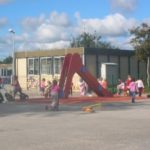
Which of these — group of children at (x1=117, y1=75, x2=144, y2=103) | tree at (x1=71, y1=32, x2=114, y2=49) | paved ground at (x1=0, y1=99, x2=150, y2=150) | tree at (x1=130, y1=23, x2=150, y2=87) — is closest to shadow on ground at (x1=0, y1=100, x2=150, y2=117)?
paved ground at (x1=0, y1=99, x2=150, y2=150)

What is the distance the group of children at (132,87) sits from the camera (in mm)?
31555

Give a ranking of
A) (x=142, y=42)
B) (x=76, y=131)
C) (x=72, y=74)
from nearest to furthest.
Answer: (x=76, y=131), (x=72, y=74), (x=142, y=42)

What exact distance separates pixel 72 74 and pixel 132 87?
5307 millimetres

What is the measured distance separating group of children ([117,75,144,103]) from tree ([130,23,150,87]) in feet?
47.6

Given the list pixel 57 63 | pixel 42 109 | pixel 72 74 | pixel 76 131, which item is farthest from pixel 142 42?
pixel 76 131

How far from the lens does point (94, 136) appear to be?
14.4 meters

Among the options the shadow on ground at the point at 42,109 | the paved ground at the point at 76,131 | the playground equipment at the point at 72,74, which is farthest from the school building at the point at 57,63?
the paved ground at the point at 76,131

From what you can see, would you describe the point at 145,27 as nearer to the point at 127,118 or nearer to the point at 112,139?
the point at 127,118

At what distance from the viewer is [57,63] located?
60000mm

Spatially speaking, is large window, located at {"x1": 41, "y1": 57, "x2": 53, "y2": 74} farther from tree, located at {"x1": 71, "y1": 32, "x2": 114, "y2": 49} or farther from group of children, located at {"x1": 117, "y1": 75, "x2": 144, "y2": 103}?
tree, located at {"x1": 71, "y1": 32, "x2": 114, "y2": 49}

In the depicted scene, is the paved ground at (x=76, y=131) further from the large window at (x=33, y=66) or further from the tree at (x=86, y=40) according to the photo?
the tree at (x=86, y=40)

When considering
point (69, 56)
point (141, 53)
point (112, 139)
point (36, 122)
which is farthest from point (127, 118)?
point (141, 53)

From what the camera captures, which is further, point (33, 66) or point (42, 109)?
point (33, 66)

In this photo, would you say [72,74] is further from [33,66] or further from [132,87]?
[33,66]
